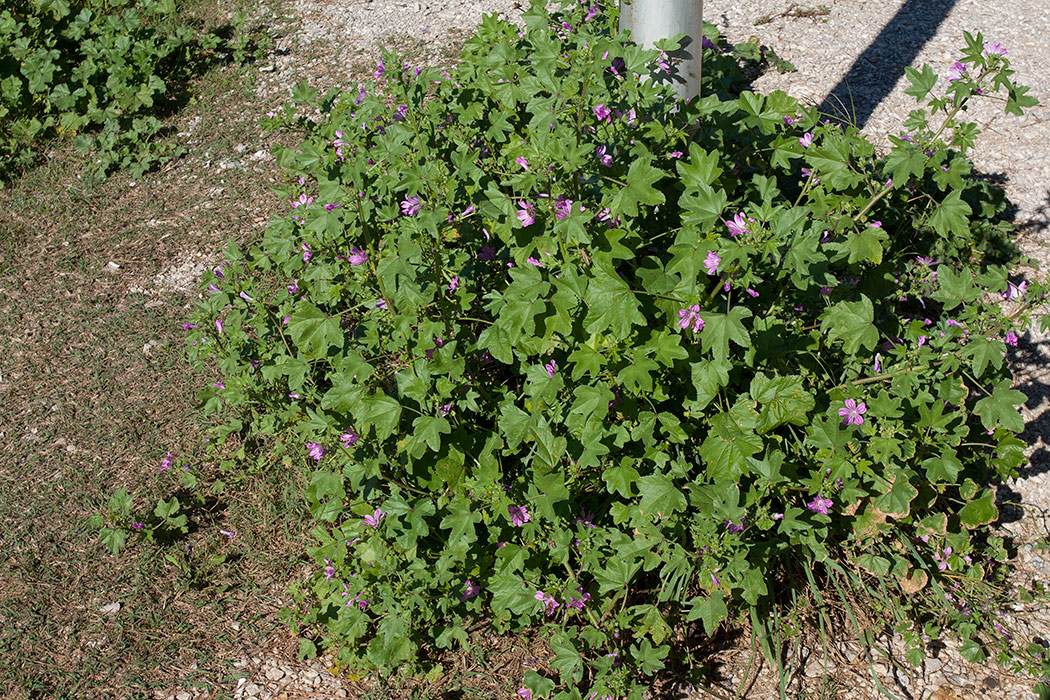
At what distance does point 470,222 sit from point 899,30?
3.60 m

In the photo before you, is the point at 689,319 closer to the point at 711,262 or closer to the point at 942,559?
the point at 711,262

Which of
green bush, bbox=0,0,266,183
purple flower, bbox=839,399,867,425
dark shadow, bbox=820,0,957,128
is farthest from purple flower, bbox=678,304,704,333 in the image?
green bush, bbox=0,0,266,183

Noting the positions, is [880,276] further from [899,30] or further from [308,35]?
[308,35]

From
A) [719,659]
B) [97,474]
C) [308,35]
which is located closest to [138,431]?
[97,474]

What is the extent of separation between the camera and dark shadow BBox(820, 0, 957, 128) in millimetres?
4867

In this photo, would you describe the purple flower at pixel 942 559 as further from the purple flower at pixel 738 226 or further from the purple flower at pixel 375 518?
the purple flower at pixel 375 518

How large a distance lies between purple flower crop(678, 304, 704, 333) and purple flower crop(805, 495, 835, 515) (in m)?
0.72

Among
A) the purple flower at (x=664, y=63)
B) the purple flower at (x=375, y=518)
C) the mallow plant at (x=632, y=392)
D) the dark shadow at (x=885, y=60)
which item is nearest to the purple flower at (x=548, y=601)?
the mallow plant at (x=632, y=392)

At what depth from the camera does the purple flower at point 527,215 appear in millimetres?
2746

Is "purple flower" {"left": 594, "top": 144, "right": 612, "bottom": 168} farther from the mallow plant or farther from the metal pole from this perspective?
the metal pole

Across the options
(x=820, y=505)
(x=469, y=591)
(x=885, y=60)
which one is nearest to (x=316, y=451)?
(x=469, y=591)

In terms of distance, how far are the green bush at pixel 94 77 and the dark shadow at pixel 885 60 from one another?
3.89m

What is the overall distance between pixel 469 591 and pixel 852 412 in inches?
53.0

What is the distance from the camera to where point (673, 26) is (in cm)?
329
